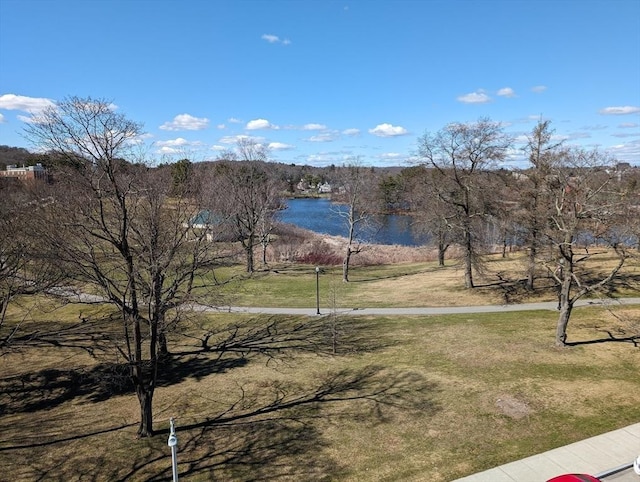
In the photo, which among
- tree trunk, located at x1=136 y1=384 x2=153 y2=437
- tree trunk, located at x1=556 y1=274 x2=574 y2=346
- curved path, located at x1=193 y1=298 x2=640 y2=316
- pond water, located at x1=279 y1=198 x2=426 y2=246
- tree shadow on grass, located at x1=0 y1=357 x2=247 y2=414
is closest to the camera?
tree trunk, located at x1=136 y1=384 x2=153 y2=437

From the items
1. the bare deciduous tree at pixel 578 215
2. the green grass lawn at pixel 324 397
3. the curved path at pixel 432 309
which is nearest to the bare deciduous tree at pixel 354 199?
the curved path at pixel 432 309

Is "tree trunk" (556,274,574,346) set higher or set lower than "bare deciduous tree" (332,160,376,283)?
lower

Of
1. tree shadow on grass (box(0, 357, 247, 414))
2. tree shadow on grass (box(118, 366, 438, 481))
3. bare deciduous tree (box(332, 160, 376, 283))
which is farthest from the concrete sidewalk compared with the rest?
bare deciduous tree (box(332, 160, 376, 283))

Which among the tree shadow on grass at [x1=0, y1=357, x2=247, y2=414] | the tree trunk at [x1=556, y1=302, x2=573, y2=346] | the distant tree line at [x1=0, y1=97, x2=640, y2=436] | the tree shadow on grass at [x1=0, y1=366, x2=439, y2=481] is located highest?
the distant tree line at [x1=0, y1=97, x2=640, y2=436]

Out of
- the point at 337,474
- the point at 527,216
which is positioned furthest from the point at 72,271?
the point at 527,216

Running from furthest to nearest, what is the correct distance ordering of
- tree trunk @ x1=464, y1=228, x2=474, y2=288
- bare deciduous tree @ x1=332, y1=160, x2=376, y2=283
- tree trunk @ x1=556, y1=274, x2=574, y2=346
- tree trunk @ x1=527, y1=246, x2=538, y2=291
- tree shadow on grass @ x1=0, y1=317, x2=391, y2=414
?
bare deciduous tree @ x1=332, y1=160, x2=376, y2=283, tree trunk @ x1=464, y1=228, x2=474, y2=288, tree trunk @ x1=527, y1=246, x2=538, y2=291, tree trunk @ x1=556, y1=274, x2=574, y2=346, tree shadow on grass @ x1=0, y1=317, x2=391, y2=414

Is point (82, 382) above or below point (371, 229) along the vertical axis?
below

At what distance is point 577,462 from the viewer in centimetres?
1053

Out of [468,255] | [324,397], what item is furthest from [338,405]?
[468,255]

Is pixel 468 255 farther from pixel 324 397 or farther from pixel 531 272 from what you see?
pixel 324 397

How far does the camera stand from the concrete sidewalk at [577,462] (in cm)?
1005

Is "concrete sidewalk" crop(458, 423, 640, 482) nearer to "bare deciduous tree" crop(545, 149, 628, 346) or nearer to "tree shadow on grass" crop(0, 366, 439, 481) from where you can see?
"tree shadow on grass" crop(0, 366, 439, 481)

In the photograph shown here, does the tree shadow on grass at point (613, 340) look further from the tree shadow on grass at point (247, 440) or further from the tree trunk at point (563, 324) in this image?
the tree shadow on grass at point (247, 440)

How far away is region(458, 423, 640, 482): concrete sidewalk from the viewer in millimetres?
10047
